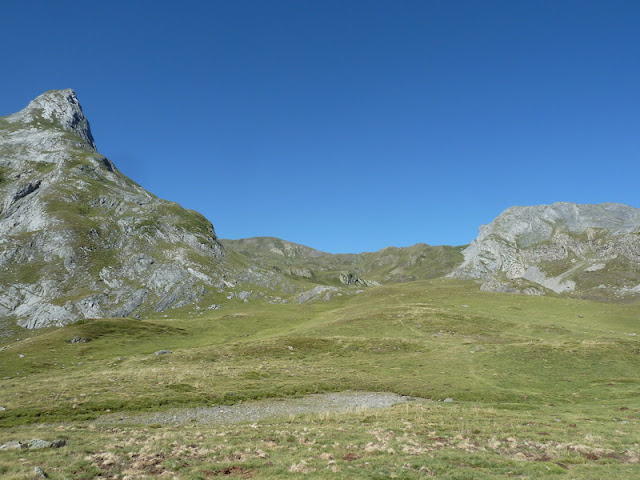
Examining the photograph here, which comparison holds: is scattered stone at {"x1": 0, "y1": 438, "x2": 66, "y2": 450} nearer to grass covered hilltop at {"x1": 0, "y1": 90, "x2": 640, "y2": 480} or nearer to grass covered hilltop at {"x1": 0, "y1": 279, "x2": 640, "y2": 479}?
grass covered hilltop at {"x1": 0, "y1": 90, "x2": 640, "y2": 480}

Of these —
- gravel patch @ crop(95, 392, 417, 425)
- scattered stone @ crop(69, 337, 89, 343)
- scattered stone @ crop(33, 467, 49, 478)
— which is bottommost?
gravel patch @ crop(95, 392, 417, 425)

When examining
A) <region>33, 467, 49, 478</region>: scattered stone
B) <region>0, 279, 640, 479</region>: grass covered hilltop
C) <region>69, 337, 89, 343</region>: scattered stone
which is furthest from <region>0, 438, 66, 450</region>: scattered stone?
<region>69, 337, 89, 343</region>: scattered stone

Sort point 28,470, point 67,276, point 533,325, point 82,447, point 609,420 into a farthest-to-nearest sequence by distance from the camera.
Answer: point 67,276 → point 533,325 → point 609,420 → point 82,447 → point 28,470

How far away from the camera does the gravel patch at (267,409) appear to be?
38.2 metres

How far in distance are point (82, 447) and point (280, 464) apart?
46.4 ft

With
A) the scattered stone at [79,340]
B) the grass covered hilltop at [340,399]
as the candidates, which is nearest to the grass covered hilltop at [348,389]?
the grass covered hilltop at [340,399]

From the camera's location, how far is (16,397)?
42.9 meters

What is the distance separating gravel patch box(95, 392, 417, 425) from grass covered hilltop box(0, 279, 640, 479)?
960 mm

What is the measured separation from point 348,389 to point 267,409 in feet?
50.4

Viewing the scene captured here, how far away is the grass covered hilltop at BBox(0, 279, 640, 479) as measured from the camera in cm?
2112

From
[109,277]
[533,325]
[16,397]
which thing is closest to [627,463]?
[16,397]

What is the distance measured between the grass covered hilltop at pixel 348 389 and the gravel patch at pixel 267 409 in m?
0.96

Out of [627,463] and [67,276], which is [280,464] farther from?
[67,276]

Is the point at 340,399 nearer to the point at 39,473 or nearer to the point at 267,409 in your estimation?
the point at 267,409
